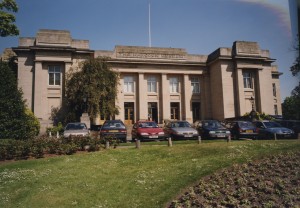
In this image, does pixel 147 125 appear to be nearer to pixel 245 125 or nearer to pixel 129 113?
pixel 245 125

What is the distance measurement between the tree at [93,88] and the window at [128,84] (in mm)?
5863

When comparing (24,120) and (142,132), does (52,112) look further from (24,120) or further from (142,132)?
(142,132)

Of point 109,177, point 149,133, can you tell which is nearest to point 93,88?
point 149,133

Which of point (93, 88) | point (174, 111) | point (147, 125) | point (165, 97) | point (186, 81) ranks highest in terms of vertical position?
point (186, 81)

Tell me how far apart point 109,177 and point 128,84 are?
2795 centimetres

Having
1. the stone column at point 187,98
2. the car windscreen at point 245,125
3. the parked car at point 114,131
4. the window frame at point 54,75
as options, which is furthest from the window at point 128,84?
the car windscreen at point 245,125

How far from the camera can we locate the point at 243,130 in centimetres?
1967

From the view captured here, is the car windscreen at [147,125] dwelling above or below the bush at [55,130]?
above

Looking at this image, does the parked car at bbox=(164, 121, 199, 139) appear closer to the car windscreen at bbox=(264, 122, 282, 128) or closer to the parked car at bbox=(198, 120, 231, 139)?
the parked car at bbox=(198, 120, 231, 139)

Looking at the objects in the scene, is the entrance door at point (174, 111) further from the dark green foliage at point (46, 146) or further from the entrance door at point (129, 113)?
the dark green foliage at point (46, 146)

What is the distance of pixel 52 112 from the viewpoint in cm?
3091

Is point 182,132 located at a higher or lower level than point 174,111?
lower

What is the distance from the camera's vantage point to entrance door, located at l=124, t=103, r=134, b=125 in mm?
36125

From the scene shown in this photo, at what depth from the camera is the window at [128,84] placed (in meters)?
36.3
